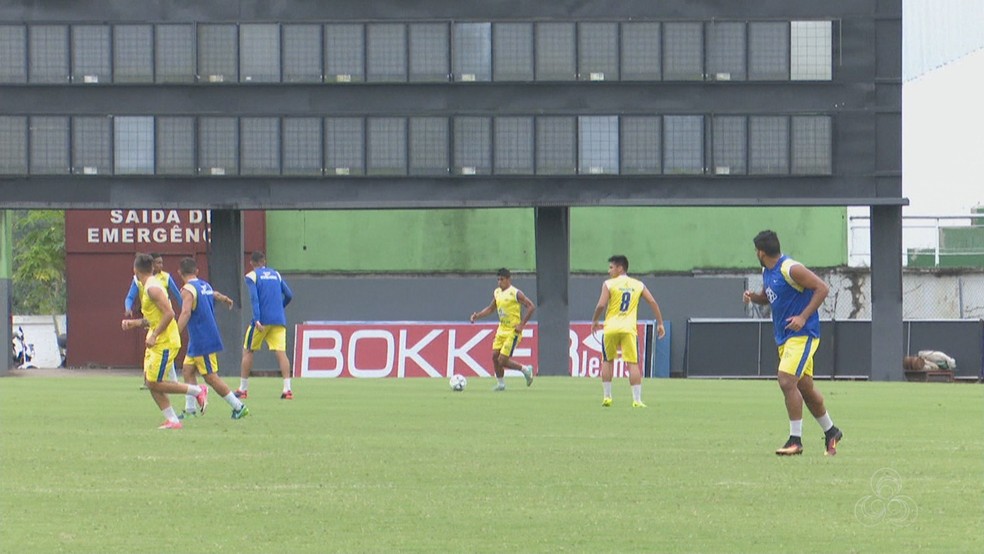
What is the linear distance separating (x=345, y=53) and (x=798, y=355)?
2570 centimetres

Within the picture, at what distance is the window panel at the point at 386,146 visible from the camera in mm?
40469

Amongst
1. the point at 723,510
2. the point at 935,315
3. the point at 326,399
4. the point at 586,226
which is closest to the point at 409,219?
the point at 586,226

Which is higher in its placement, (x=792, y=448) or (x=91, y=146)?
(x=91, y=146)

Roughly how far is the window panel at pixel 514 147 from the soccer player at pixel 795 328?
24206mm

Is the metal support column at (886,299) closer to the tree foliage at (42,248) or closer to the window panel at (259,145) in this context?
the window panel at (259,145)

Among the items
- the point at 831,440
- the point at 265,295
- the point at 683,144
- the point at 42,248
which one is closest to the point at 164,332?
the point at 265,295

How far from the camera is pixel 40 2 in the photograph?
40531 millimetres

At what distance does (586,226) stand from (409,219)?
229 inches

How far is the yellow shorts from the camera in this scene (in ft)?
64.8

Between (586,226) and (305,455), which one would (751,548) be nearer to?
(305,455)

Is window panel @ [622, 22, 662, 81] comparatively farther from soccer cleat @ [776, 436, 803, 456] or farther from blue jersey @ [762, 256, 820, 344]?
soccer cleat @ [776, 436, 803, 456]

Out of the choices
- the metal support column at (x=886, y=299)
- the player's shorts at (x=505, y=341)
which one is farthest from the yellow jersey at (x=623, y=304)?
the metal support column at (x=886, y=299)

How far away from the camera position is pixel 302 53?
40500mm

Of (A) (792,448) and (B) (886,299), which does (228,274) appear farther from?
(A) (792,448)
